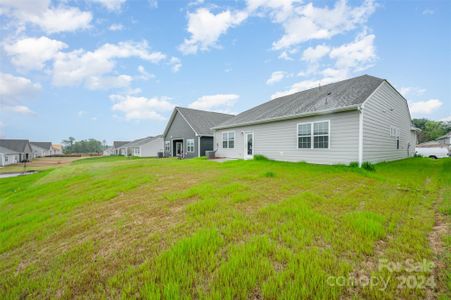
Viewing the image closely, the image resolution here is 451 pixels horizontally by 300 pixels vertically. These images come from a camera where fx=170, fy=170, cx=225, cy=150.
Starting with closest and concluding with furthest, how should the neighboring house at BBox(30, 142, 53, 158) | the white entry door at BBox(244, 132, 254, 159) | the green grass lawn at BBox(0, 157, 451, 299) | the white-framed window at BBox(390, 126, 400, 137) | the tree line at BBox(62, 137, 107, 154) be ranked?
1. the green grass lawn at BBox(0, 157, 451, 299)
2. the white-framed window at BBox(390, 126, 400, 137)
3. the white entry door at BBox(244, 132, 254, 159)
4. the neighboring house at BBox(30, 142, 53, 158)
5. the tree line at BBox(62, 137, 107, 154)

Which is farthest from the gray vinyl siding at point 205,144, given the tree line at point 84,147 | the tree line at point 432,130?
the tree line at point 84,147

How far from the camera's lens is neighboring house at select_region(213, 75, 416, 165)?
317 inches

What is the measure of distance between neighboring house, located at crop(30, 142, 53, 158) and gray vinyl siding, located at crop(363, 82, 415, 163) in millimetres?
80293

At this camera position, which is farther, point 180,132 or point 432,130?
point 432,130

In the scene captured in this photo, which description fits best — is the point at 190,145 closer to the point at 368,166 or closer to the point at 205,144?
the point at 205,144

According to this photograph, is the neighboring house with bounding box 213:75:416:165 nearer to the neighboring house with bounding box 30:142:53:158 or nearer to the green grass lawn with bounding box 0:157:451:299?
the green grass lawn with bounding box 0:157:451:299

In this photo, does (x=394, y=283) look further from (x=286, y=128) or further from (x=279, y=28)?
(x=279, y=28)

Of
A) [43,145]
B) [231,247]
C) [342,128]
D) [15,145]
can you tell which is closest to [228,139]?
[342,128]

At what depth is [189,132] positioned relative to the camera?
1855 cm

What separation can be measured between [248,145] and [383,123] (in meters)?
8.03

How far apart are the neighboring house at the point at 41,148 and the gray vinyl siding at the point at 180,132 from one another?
61.7 m

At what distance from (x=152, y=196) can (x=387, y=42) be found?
1581cm

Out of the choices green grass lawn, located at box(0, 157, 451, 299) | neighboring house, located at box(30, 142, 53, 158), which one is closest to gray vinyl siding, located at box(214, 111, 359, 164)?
green grass lawn, located at box(0, 157, 451, 299)

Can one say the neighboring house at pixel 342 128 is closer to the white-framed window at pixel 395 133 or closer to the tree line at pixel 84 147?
the white-framed window at pixel 395 133
